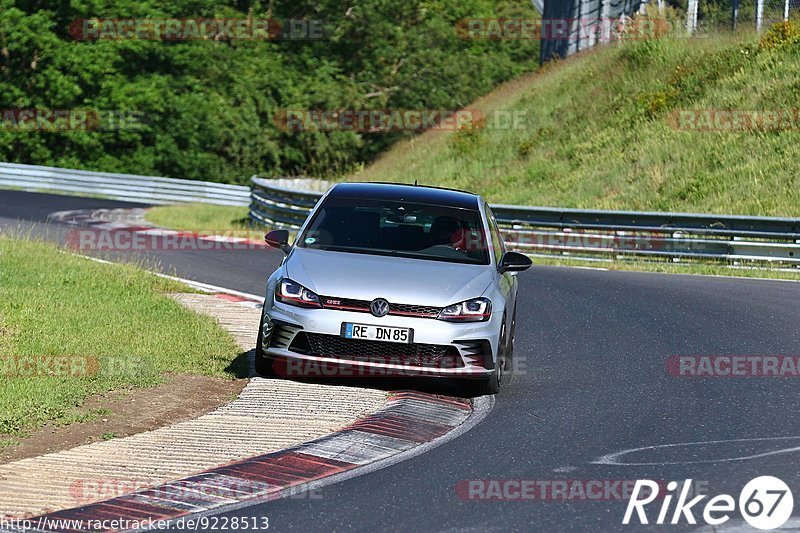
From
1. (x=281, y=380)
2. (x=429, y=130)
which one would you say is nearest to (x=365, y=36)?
(x=429, y=130)

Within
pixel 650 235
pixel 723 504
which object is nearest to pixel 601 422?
pixel 723 504

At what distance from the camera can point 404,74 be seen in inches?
2066

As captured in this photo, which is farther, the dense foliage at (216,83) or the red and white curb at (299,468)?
the dense foliage at (216,83)

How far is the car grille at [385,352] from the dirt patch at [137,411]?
2.59ft

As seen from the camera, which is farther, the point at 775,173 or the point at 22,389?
the point at 775,173

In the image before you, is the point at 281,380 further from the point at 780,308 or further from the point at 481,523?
the point at 780,308

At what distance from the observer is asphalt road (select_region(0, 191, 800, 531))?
6578 millimetres

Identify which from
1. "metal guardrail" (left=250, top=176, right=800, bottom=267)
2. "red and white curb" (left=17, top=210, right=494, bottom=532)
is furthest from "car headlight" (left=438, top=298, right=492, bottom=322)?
"metal guardrail" (left=250, top=176, right=800, bottom=267)

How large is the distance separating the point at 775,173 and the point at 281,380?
850 inches

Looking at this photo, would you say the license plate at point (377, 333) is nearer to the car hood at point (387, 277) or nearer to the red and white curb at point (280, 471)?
the car hood at point (387, 277)

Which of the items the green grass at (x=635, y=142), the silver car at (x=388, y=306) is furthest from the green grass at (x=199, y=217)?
the silver car at (x=388, y=306)

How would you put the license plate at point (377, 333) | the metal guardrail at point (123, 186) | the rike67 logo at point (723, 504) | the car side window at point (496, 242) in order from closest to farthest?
the rike67 logo at point (723, 504) < the license plate at point (377, 333) < the car side window at point (496, 242) < the metal guardrail at point (123, 186)

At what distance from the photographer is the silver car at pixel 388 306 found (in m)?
9.84

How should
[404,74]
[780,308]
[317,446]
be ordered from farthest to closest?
[404,74]
[780,308]
[317,446]
